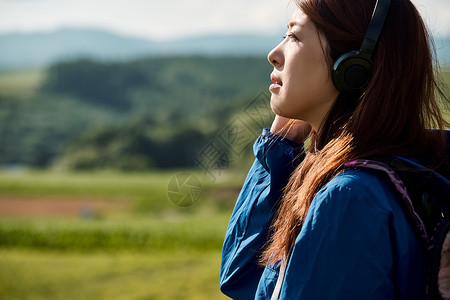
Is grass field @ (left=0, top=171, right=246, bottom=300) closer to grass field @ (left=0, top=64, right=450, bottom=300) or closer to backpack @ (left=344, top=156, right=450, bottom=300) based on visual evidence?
grass field @ (left=0, top=64, right=450, bottom=300)

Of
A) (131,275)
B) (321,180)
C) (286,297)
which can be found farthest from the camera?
(131,275)

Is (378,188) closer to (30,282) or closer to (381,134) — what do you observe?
(381,134)

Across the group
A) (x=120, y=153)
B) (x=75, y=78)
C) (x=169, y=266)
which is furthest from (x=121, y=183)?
(x=75, y=78)

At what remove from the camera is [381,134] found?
1.16 meters

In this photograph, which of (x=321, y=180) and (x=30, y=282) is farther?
(x=30, y=282)

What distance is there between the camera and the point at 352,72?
47.7 inches

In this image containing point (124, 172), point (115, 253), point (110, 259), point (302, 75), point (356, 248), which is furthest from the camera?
point (124, 172)

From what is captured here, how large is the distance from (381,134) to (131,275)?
28.8 feet

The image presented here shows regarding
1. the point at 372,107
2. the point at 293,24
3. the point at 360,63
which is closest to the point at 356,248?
the point at 372,107

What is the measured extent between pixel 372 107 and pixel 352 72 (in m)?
0.10

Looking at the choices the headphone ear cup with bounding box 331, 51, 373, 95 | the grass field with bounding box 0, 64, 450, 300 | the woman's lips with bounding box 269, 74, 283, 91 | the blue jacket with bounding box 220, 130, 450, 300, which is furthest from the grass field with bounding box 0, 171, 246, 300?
the blue jacket with bounding box 220, 130, 450, 300

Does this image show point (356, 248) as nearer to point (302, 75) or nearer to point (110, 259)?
point (302, 75)

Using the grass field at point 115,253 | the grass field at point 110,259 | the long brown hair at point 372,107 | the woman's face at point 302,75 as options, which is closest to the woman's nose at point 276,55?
the woman's face at point 302,75

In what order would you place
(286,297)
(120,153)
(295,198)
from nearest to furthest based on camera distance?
1. (286,297)
2. (295,198)
3. (120,153)
